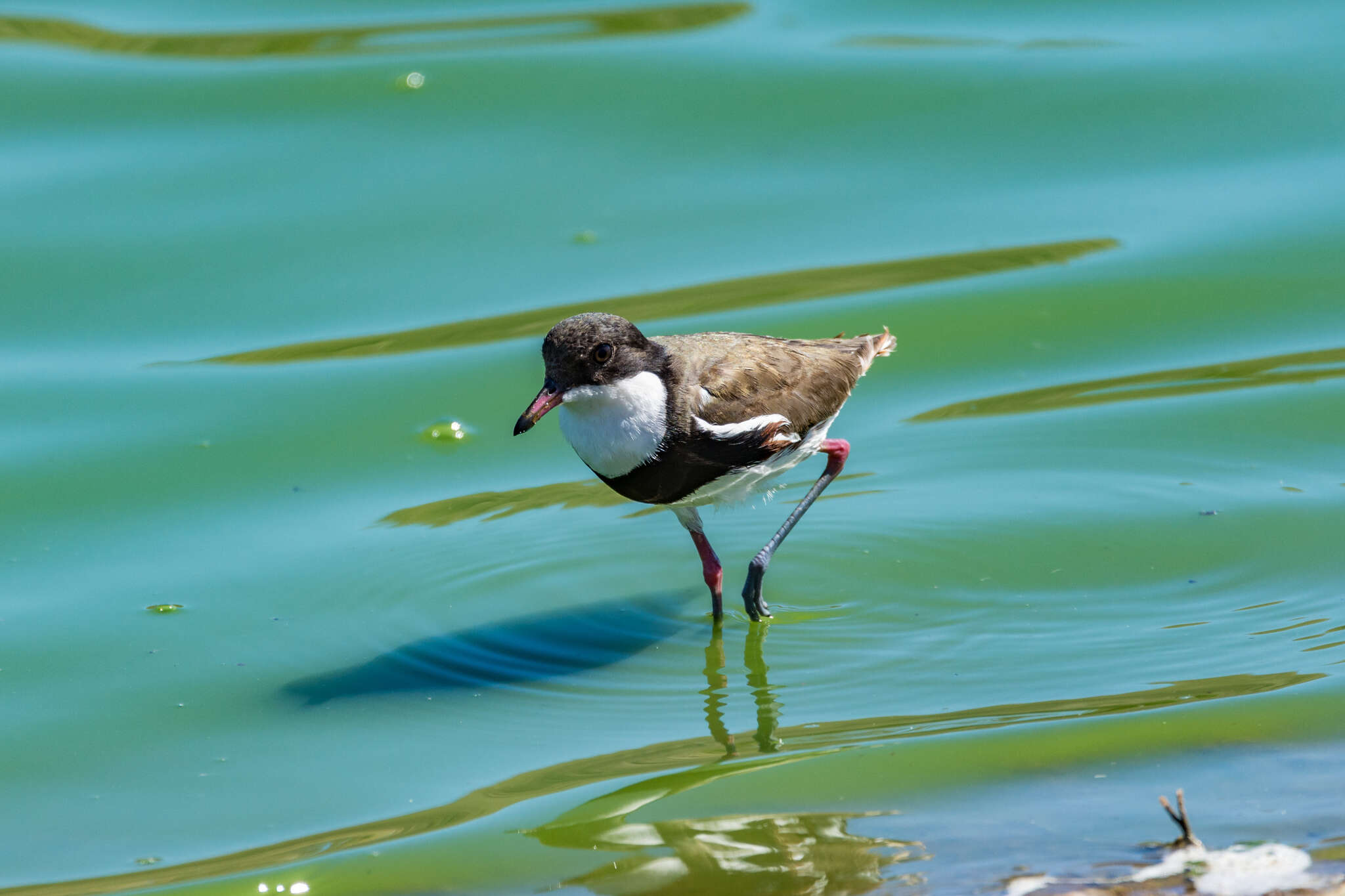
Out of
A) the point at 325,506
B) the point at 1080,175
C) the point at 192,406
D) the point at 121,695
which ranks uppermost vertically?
the point at 1080,175

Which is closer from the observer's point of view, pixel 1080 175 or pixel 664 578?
pixel 664 578

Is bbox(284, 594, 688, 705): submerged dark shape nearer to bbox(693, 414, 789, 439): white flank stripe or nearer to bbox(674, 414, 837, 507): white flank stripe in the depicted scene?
bbox(674, 414, 837, 507): white flank stripe

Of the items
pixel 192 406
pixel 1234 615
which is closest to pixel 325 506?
pixel 192 406

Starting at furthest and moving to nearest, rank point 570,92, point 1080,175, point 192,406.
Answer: point 570,92 → point 1080,175 → point 192,406

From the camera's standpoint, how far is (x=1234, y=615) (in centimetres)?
658

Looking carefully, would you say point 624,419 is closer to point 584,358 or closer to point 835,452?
point 584,358

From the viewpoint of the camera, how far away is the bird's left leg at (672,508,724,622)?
7004 millimetres

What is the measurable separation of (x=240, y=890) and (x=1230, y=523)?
483 cm

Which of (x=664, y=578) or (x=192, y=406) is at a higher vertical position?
(x=192, y=406)

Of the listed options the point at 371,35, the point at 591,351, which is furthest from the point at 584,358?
the point at 371,35

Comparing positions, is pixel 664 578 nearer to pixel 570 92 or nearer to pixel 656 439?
pixel 656 439

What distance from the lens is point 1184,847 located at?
4.60 metres

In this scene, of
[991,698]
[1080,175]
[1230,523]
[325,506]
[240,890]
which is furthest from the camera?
[1080,175]

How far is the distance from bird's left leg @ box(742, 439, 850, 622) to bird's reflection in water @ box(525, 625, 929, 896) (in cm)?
126
